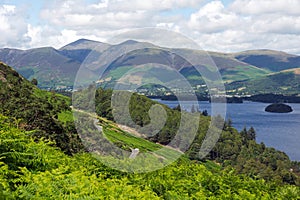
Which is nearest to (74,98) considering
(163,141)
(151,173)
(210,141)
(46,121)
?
(163,141)

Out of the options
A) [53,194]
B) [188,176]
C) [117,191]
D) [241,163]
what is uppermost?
[53,194]

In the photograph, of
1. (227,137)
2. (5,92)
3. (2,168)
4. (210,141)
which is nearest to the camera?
(2,168)

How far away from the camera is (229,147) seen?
119 meters

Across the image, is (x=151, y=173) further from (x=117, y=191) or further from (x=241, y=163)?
(x=241, y=163)

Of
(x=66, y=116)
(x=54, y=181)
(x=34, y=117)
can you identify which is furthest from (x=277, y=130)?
(x=54, y=181)

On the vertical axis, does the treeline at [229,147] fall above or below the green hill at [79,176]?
below

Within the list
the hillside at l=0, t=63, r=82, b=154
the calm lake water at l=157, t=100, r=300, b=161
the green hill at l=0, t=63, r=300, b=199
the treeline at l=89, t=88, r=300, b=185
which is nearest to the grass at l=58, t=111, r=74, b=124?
the green hill at l=0, t=63, r=300, b=199

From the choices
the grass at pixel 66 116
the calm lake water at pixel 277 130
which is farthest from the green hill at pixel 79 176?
the calm lake water at pixel 277 130

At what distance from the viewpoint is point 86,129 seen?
218 ft

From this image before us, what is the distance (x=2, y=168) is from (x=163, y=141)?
96899 millimetres

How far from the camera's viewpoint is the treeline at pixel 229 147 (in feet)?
304

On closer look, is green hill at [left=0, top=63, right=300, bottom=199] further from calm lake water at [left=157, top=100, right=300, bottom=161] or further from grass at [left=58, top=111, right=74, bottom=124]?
calm lake water at [left=157, top=100, right=300, bottom=161]

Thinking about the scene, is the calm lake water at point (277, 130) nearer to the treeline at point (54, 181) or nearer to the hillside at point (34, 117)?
the hillside at point (34, 117)

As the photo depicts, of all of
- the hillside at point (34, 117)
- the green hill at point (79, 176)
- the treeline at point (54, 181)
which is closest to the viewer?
the treeline at point (54, 181)
